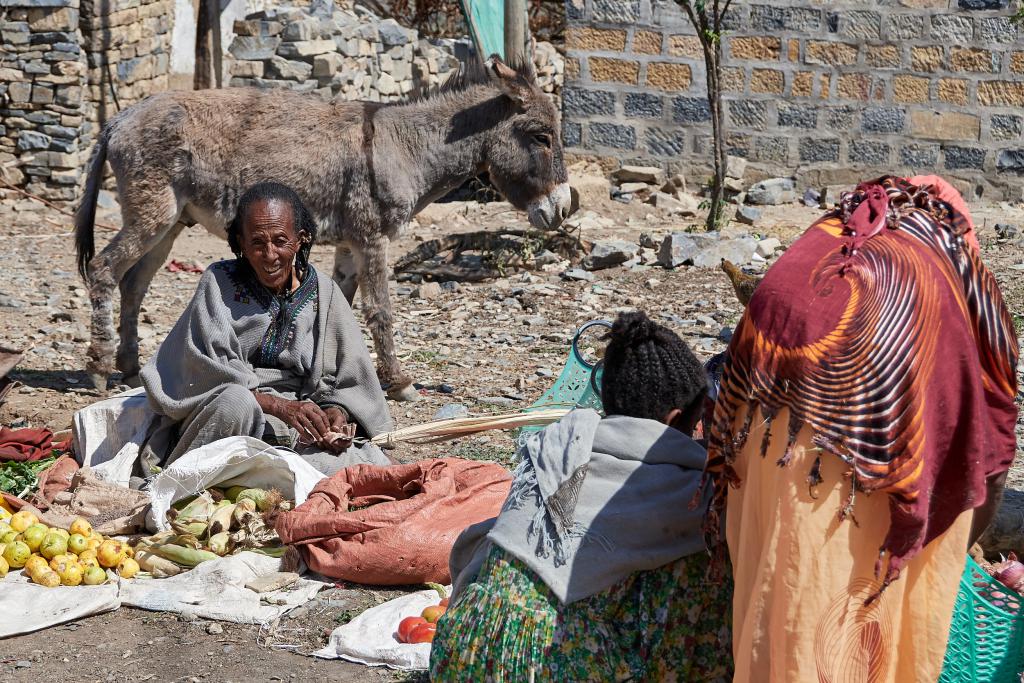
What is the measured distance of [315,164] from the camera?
23.4 ft

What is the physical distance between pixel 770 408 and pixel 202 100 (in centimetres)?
533

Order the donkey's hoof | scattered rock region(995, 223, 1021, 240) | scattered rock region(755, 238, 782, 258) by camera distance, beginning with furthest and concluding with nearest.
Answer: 1. scattered rock region(995, 223, 1021, 240)
2. scattered rock region(755, 238, 782, 258)
3. the donkey's hoof

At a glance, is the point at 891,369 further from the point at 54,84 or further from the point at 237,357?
the point at 54,84

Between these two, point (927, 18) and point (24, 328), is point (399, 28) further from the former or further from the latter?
point (24, 328)

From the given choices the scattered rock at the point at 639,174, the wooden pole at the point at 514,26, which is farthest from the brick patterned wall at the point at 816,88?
the wooden pole at the point at 514,26

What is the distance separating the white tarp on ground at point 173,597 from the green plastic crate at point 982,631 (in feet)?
7.24

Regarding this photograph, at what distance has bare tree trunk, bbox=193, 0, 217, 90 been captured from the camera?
13375 mm

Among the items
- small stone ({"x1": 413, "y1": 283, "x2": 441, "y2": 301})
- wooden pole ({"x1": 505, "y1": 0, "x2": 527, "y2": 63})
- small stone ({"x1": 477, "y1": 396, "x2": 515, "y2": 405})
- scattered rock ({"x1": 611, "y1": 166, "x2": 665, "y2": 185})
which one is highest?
wooden pole ({"x1": 505, "y1": 0, "x2": 527, "y2": 63})

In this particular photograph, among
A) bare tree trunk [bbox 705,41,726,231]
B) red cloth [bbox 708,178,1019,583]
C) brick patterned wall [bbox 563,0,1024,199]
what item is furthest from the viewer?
brick patterned wall [bbox 563,0,1024,199]

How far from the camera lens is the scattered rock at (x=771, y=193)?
1164cm

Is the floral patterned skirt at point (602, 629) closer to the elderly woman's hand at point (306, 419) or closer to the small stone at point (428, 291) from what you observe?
the elderly woman's hand at point (306, 419)

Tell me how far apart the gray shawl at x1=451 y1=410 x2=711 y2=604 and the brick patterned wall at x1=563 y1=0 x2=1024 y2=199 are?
919 cm

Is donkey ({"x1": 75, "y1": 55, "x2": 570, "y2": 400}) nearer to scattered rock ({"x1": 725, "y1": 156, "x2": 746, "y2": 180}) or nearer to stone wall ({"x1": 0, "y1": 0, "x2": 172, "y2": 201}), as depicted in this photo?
scattered rock ({"x1": 725, "y1": 156, "x2": 746, "y2": 180})

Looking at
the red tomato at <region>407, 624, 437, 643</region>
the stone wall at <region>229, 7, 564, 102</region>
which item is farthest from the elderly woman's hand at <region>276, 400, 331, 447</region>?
the stone wall at <region>229, 7, 564, 102</region>
